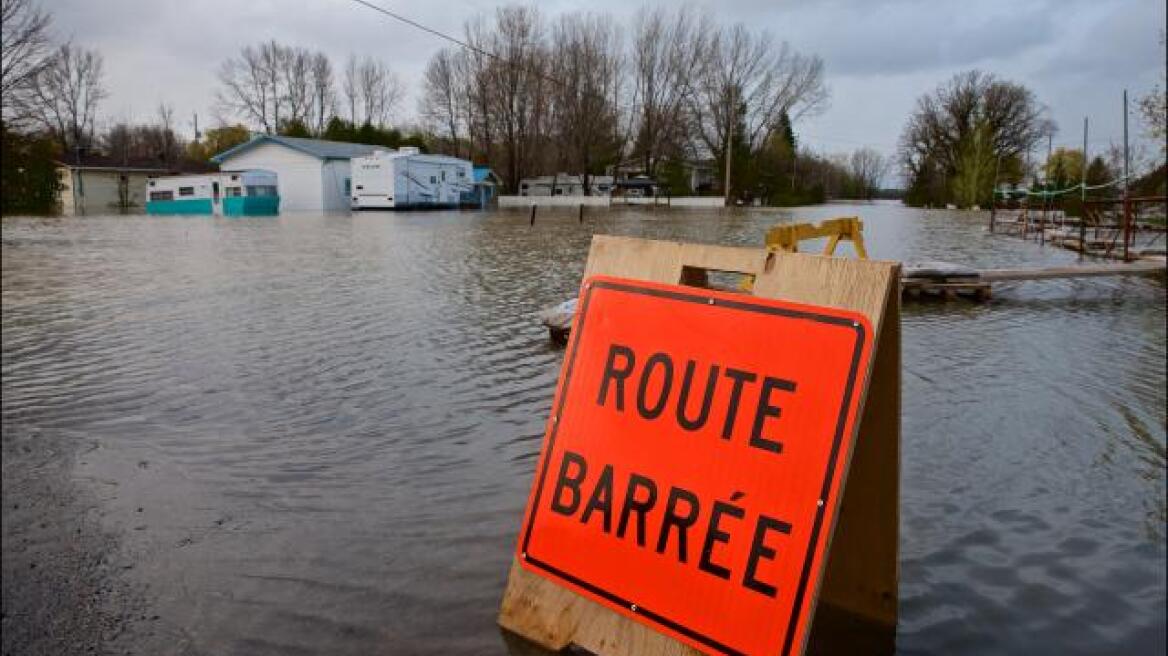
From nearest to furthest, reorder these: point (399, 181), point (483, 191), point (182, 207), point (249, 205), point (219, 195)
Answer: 1. point (249, 205)
2. point (219, 195)
3. point (182, 207)
4. point (399, 181)
5. point (483, 191)

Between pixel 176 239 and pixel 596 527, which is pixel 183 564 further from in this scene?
pixel 176 239

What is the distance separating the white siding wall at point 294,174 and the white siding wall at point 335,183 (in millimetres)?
140

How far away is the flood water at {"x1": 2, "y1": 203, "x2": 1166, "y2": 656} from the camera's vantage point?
3000 mm

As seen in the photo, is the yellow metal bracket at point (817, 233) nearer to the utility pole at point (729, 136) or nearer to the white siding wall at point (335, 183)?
the white siding wall at point (335, 183)

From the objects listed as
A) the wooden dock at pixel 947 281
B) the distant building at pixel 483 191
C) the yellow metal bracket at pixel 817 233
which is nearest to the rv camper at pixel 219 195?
the distant building at pixel 483 191

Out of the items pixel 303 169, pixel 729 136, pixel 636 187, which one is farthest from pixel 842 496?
pixel 729 136

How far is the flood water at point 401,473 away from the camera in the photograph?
3000 millimetres

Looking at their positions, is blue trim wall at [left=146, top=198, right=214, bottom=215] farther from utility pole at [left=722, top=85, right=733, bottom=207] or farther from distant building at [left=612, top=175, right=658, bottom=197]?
utility pole at [left=722, top=85, right=733, bottom=207]

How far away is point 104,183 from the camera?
189 feet

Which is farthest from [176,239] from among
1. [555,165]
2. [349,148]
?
[555,165]

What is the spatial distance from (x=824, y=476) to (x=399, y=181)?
168 feet

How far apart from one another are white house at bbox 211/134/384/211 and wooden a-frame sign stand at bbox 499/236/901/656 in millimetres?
54429

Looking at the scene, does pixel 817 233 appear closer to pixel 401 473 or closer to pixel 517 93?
pixel 401 473

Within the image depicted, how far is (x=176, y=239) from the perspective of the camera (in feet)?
78.0
